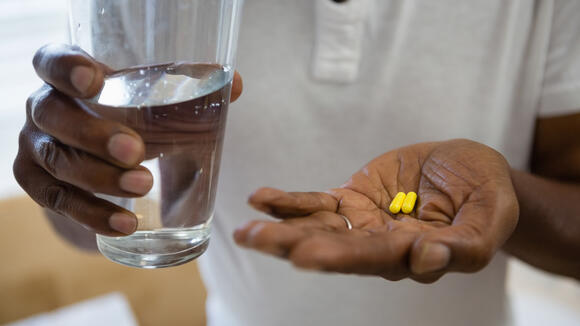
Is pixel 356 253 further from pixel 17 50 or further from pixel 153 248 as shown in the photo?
pixel 17 50

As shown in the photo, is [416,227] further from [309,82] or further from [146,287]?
[146,287]

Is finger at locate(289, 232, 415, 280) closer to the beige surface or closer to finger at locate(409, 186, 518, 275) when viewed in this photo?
finger at locate(409, 186, 518, 275)

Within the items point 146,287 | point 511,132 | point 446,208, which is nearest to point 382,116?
point 511,132

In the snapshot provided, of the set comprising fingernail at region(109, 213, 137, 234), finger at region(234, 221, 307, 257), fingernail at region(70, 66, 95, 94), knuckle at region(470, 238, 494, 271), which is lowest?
fingernail at region(109, 213, 137, 234)

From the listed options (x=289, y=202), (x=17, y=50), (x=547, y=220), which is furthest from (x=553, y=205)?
(x=17, y=50)

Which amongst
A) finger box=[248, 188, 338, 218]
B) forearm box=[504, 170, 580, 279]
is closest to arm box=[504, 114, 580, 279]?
forearm box=[504, 170, 580, 279]

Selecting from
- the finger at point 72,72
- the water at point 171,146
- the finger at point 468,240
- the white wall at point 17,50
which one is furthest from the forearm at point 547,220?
the white wall at point 17,50

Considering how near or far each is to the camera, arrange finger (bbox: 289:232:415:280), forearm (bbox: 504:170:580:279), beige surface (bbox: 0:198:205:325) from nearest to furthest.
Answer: finger (bbox: 289:232:415:280)
forearm (bbox: 504:170:580:279)
beige surface (bbox: 0:198:205:325)

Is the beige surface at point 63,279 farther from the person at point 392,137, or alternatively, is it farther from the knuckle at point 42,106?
the knuckle at point 42,106
